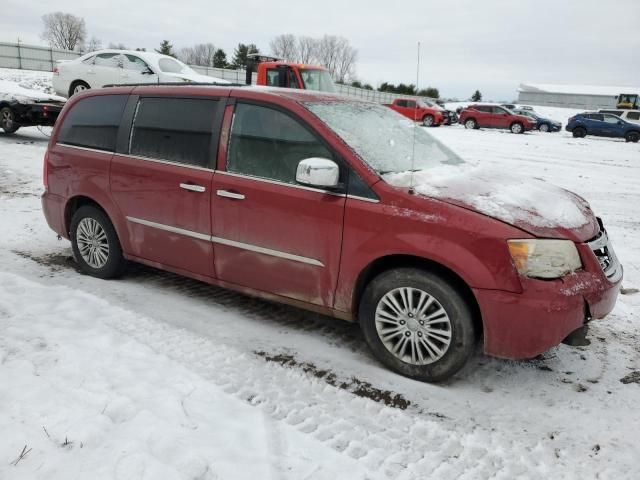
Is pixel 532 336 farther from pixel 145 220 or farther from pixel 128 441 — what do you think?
pixel 145 220

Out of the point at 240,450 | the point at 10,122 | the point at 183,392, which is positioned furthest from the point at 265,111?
the point at 10,122

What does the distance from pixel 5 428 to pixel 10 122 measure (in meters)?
11.6

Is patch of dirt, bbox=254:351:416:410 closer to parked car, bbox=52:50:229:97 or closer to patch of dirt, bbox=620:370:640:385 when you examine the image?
patch of dirt, bbox=620:370:640:385

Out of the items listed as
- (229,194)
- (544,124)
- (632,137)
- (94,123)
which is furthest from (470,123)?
(229,194)

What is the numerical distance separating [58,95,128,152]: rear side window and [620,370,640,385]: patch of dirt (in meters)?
4.25

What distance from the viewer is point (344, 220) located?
129 inches

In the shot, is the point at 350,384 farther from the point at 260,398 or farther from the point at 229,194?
the point at 229,194

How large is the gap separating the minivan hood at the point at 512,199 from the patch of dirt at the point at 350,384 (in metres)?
1.20

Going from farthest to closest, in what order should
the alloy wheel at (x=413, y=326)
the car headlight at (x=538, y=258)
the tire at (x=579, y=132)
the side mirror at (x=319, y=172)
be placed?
1. the tire at (x=579, y=132)
2. the side mirror at (x=319, y=172)
3. the alloy wheel at (x=413, y=326)
4. the car headlight at (x=538, y=258)

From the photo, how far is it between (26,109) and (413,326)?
38.4 feet

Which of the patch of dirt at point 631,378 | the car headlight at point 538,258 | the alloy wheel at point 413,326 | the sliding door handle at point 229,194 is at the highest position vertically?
the sliding door handle at point 229,194

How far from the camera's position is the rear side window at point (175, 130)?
12.8 feet

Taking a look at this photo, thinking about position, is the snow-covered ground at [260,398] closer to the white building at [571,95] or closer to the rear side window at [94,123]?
the rear side window at [94,123]

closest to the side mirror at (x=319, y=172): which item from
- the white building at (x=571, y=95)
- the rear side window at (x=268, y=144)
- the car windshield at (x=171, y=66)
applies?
the rear side window at (x=268, y=144)
